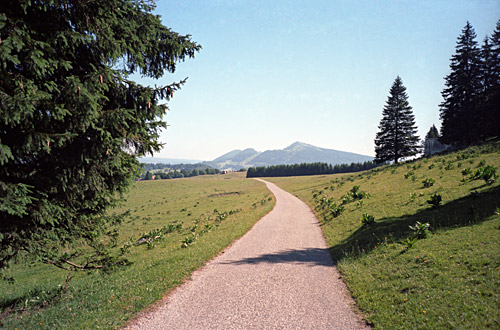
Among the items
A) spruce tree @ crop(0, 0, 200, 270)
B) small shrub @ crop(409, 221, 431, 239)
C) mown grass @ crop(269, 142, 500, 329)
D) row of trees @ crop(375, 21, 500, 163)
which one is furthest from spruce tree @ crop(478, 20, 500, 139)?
spruce tree @ crop(0, 0, 200, 270)

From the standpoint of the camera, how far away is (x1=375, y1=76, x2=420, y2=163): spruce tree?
47.2 meters

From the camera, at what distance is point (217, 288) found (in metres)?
7.70

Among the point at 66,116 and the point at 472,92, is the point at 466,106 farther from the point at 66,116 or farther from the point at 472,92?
the point at 66,116

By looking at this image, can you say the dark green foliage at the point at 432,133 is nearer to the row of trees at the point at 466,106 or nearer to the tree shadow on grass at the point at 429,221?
the row of trees at the point at 466,106

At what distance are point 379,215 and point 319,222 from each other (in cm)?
472

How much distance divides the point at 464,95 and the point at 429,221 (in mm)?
42676

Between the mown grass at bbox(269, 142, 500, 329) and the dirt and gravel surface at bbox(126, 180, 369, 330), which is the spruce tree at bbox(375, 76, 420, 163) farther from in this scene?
the dirt and gravel surface at bbox(126, 180, 369, 330)

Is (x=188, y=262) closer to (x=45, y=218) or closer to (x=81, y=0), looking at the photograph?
(x=45, y=218)

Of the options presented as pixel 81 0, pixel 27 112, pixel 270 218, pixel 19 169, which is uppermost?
pixel 81 0

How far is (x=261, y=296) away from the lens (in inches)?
281

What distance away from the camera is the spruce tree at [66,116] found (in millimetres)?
4750

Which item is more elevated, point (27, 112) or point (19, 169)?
point (27, 112)

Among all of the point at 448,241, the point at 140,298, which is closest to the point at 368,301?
the point at 448,241

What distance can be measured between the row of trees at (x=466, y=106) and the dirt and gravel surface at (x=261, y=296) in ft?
137
